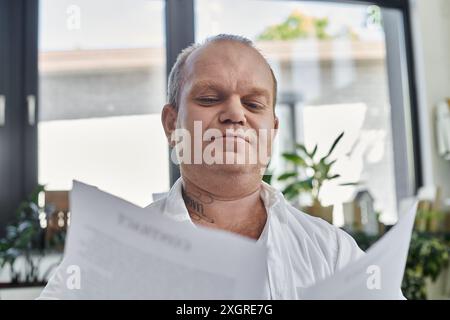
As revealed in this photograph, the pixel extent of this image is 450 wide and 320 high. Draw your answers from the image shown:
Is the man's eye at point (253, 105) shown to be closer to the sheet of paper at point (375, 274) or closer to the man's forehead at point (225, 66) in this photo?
the man's forehead at point (225, 66)

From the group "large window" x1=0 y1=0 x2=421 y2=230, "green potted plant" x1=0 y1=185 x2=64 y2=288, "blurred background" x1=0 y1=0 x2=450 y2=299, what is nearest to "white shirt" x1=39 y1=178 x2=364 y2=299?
"large window" x1=0 y1=0 x2=421 y2=230

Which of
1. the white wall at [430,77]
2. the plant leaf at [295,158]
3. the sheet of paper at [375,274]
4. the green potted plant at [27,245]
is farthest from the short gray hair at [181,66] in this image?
the white wall at [430,77]

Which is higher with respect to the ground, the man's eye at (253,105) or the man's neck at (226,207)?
the man's eye at (253,105)

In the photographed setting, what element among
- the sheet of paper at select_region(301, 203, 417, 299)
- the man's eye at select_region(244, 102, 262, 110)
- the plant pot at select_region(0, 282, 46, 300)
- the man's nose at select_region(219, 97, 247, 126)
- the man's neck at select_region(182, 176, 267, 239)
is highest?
the man's eye at select_region(244, 102, 262, 110)

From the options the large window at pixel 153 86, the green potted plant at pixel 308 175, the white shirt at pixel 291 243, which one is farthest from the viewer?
the green potted plant at pixel 308 175

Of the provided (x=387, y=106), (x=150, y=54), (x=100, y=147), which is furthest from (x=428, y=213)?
(x=100, y=147)

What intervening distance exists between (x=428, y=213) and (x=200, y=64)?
2165 millimetres

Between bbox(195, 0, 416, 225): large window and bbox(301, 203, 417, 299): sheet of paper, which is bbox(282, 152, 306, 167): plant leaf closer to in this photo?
bbox(195, 0, 416, 225): large window

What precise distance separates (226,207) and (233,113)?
0.42 ft

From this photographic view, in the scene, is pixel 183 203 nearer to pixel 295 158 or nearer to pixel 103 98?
pixel 103 98

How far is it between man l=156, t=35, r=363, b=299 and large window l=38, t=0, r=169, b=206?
0.27ft

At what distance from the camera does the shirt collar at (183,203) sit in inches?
25.5

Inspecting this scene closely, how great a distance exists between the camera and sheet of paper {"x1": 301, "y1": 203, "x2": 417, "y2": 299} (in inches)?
17.5

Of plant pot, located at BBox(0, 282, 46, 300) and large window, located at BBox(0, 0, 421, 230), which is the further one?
plant pot, located at BBox(0, 282, 46, 300)
